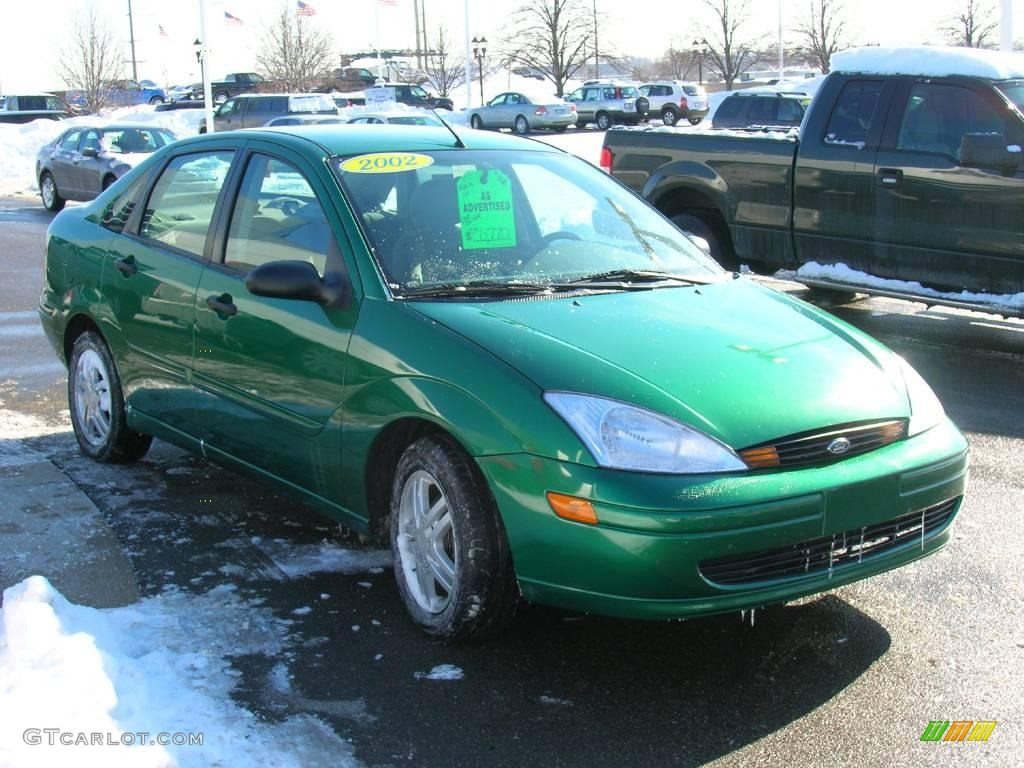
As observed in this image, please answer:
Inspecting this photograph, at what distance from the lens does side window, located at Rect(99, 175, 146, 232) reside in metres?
5.85

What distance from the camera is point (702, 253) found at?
5164mm

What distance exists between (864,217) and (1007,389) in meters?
1.94

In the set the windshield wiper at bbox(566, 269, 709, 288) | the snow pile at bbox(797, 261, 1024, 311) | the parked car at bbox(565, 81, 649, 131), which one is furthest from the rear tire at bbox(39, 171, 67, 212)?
the parked car at bbox(565, 81, 649, 131)

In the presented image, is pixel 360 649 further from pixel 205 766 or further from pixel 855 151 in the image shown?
pixel 855 151

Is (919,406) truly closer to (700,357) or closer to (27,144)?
(700,357)

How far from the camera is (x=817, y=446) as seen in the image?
3676 millimetres

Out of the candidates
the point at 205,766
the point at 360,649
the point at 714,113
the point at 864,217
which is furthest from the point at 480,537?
the point at 714,113

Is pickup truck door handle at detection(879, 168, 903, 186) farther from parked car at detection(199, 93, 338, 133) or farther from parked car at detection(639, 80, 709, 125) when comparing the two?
parked car at detection(639, 80, 709, 125)

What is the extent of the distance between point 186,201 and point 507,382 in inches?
95.0

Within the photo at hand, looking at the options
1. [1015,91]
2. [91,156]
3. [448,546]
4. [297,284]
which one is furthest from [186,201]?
[91,156]

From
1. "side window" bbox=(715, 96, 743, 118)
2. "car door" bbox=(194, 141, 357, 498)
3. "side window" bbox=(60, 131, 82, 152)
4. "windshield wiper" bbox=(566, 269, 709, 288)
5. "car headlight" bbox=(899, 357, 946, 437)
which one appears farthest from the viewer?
"side window" bbox=(715, 96, 743, 118)

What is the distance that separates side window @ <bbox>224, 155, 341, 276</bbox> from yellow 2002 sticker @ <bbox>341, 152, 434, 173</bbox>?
7.6 inches

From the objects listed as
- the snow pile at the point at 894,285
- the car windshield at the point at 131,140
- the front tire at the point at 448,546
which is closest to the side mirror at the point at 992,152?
the snow pile at the point at 894,285

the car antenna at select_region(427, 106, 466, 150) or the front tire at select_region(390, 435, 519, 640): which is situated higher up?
the car antenna at select_region(427, 106, 466, 150)
